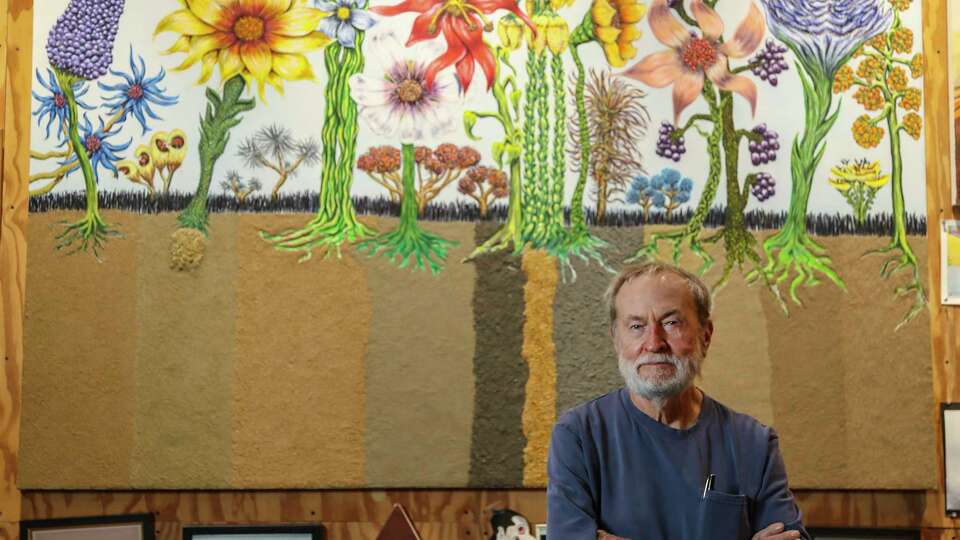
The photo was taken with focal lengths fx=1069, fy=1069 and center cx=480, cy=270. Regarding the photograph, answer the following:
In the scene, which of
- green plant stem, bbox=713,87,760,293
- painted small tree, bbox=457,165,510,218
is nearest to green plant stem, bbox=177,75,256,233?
painted small tree, bbox=457,165,510,218

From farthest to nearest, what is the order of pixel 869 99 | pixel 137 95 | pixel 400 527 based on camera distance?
pixel 869 99 → pixel 137 95 → pixel 400 527

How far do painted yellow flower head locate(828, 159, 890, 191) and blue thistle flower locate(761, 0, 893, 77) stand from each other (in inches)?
9.9


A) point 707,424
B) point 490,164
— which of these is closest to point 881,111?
point 490,164

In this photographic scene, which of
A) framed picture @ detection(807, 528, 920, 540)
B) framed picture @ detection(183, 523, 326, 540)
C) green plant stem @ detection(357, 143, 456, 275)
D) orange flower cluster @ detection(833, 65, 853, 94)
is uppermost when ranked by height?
orange flower cluster @ detection(833, 65, 853, 94)

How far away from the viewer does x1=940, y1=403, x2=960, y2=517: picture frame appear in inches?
113

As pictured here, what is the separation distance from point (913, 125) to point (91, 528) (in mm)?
2464

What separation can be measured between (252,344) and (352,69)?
79 cm

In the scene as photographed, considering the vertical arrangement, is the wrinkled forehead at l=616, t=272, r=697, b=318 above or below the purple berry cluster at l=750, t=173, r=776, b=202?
below

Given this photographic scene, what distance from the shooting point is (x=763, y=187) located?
9.59 ft

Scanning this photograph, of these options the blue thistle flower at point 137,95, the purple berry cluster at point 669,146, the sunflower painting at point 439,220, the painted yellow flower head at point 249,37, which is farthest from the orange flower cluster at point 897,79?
the blue thistle flower at point 137,95

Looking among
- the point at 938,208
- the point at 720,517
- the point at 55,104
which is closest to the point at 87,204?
the point at 55,104

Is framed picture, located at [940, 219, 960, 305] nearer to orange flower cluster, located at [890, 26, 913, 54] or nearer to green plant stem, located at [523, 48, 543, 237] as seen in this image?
orange flower cluster, located at [890, 26, 913, 54]

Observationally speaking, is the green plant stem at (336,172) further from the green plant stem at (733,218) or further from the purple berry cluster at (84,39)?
the green plant stem at (733,218)

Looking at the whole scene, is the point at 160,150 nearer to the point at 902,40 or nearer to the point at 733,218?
the point at 733,218
